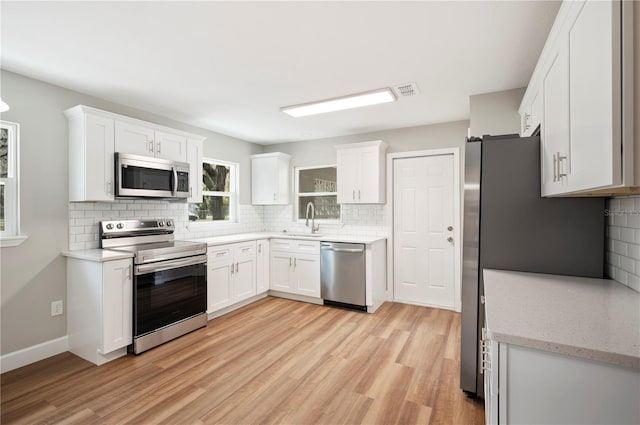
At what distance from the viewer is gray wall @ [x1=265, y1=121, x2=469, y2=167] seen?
13.5 ft

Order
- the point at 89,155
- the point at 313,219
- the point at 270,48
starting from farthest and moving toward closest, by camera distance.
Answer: the point at 313,219, the point at 89,155, the point at 270,48

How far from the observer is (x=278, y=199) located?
16.5 feet

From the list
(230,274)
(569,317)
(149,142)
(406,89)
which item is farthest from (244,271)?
(569,317)

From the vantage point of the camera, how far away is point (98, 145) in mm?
2945

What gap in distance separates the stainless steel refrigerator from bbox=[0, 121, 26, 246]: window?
3.56 meters

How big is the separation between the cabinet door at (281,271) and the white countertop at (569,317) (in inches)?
123

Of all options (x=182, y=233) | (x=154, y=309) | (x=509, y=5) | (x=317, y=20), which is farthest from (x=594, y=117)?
(x=182, y=233)

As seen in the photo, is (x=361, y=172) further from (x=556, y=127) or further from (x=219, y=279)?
(x=556, y=127)

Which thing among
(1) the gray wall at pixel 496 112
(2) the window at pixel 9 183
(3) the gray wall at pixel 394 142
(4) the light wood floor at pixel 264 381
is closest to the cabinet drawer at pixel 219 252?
(4) the light wood floor at pixel 264 381

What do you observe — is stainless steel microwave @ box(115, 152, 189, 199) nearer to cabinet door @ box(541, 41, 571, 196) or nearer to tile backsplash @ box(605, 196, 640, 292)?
cabinet door @ box(541, 41, 571, 196)

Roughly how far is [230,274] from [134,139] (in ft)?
6.05

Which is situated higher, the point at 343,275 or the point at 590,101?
the point at 590,101

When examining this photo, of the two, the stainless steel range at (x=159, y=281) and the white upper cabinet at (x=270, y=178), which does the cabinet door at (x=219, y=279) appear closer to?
the stainless steel range at (x=159, y=281)

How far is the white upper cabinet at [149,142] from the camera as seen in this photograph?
3.14 meters
